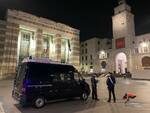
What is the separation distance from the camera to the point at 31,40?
5003 cm

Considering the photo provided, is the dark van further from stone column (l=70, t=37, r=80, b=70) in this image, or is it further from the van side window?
stone column (l=70, t=37, r=80, b=70)

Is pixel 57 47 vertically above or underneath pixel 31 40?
underneath

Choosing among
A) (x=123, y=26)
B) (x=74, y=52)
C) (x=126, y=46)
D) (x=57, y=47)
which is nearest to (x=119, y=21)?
(x=123, y=26)

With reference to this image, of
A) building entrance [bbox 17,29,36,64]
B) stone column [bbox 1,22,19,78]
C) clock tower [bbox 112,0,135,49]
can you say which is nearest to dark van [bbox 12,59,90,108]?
stone column [bbox 1,22,19,78]

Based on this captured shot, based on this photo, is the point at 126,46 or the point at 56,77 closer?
the point at 56,77

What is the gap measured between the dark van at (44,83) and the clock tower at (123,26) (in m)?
54.6

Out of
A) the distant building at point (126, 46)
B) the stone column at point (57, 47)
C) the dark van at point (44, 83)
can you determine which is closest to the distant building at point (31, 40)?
the stone column at point (57, 47)

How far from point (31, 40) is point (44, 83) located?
1695 inches

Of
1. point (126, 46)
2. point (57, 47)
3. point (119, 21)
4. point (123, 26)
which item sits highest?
point (119, 21)

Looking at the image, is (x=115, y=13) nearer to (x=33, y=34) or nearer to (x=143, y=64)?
(x=143, y=64)

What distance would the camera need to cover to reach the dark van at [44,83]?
8.66 metres

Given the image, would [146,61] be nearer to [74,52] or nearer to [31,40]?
[74,52]

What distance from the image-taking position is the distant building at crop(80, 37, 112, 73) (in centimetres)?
7981

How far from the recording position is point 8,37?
43.0 meters
